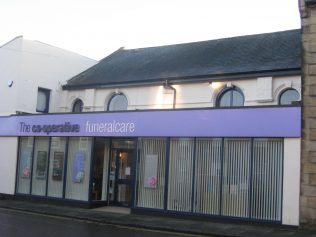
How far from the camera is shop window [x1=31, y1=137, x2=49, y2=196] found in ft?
65.8

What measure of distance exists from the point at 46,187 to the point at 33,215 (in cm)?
317

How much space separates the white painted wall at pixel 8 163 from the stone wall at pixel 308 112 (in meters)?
12.7

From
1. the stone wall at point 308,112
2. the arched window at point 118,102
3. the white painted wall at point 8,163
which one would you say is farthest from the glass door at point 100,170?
the stone wall at point 308,112

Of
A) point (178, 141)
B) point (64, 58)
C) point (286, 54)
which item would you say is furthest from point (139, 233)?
point (64, 58)

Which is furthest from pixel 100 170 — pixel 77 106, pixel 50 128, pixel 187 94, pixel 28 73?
pixel 28 73

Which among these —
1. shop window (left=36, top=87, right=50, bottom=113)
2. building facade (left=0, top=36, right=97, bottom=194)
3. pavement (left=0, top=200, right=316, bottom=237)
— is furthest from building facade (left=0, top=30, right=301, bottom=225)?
shop window (left=36, top=87, right=50, bottom=113)

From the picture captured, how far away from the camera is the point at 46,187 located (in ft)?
65.0

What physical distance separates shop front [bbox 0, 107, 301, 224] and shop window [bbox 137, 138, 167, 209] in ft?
0.12

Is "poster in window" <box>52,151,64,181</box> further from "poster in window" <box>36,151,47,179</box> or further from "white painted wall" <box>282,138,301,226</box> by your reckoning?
"white painted wall" <box>282,138,301,226</box>

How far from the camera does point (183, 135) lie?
16.4 meters

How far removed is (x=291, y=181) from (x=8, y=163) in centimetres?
1286

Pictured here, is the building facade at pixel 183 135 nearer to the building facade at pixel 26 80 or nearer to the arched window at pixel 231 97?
the arched window at pixel 231 97

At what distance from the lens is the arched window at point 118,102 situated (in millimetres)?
23031

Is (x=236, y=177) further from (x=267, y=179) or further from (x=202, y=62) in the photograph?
(x=202, y=62)
